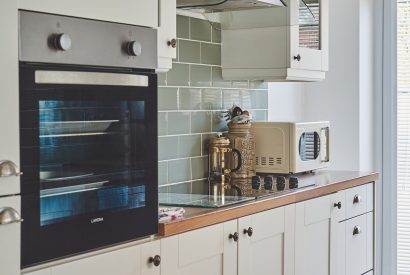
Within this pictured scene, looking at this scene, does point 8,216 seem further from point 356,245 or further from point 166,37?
point 356,245

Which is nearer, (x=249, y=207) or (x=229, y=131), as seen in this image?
(x=249, y=207)

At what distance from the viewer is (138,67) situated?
223 cm

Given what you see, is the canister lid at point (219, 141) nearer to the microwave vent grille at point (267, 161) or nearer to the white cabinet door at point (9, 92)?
the microwave vent grille at point (267, 161)

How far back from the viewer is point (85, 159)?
2051 mm

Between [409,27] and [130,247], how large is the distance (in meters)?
3.22

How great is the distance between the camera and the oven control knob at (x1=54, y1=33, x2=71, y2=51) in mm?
1900

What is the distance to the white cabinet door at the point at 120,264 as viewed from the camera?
1.94 m

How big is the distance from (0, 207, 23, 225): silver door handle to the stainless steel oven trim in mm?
337

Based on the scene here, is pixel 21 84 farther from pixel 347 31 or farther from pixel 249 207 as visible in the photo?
pixel 347 31

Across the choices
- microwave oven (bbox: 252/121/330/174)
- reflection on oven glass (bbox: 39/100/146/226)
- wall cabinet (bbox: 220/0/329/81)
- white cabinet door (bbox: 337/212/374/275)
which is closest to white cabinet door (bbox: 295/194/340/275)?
white cabinet door (bbox: 337/212/374/275)

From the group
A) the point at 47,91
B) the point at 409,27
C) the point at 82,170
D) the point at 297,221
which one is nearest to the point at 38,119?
the point at 47,91

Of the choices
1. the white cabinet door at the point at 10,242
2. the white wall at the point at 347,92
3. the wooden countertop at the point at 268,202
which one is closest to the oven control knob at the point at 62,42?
the white cabinet door at the point at 10,242

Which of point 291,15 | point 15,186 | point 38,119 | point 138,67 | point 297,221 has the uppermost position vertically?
point 291,15

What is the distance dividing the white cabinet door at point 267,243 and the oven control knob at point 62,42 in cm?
110
